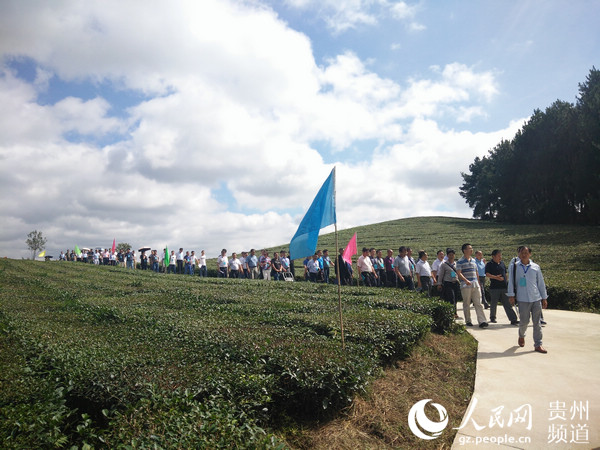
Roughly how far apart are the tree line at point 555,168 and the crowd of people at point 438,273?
1049 inches

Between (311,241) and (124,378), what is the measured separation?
337cm

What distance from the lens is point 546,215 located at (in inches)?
1743

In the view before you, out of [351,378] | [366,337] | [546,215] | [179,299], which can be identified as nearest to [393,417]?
[351,378]

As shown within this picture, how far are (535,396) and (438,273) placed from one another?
17.9ft

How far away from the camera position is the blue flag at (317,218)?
6.62m

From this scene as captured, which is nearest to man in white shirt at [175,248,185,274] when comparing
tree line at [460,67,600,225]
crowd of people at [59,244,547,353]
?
crowd of people at [59,244,547,353]

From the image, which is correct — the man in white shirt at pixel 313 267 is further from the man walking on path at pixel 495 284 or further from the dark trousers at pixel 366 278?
the man walking on path at pixel 495 284

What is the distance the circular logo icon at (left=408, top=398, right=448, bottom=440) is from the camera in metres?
4.83

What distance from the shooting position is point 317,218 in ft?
21.9

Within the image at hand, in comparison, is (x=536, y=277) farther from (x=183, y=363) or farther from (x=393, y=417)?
(x=183, y=363)

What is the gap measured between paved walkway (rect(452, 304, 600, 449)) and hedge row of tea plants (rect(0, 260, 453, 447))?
4.36 ft

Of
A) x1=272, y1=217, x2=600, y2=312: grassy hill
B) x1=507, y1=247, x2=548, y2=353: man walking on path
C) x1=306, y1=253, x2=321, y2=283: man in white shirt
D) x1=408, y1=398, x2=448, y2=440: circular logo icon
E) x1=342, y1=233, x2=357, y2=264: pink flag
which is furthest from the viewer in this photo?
x1=306, y1=253, x2=321, y2=283: man in white shirt

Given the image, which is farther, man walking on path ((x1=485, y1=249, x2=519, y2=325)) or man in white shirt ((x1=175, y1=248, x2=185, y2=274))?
man in white shirt ((x1=175, y1=248, x2=185, y2=274))

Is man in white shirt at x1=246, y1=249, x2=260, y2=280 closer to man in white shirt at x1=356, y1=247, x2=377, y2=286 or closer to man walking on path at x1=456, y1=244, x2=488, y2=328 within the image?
man in white shirt at x1=356, y1=247, x2=377, y2=286
